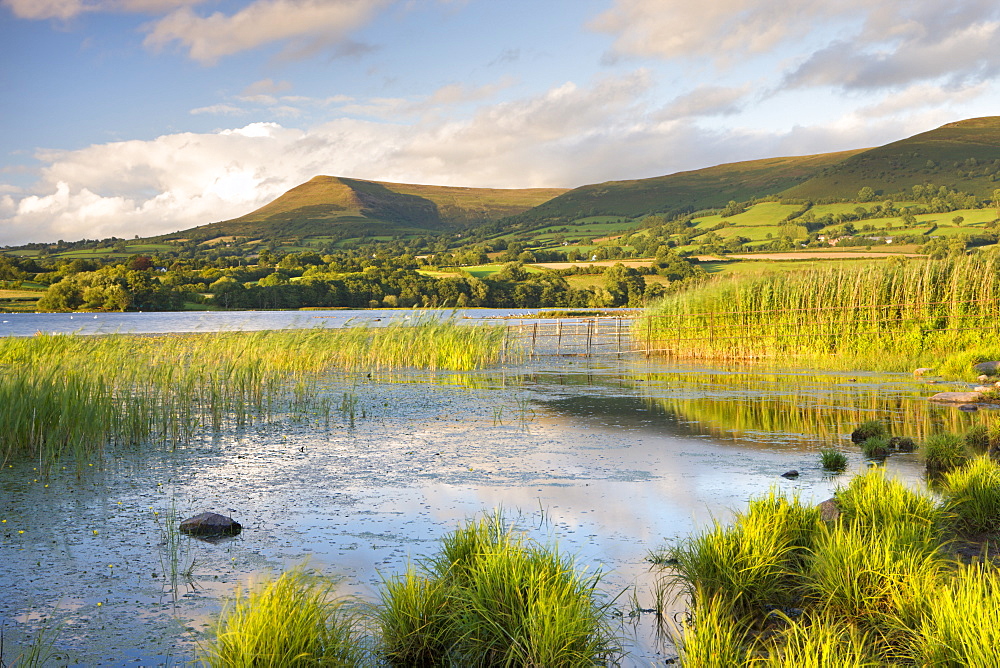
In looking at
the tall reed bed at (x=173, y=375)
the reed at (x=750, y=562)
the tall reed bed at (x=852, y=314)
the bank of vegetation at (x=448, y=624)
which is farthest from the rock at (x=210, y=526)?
the tall reed bed at (x=852, y=314)

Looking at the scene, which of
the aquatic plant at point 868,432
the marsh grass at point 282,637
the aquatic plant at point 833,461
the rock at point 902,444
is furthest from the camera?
the aquatic plant at point 868,432

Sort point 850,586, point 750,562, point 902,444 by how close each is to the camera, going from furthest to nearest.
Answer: point 902,444, point 750,562, point 850,586

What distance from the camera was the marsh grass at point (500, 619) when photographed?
458 centimetres

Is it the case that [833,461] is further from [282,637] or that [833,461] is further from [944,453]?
[282,637]

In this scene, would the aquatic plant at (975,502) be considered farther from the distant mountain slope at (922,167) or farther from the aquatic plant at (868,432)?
the distant mountain slope at (922,167)

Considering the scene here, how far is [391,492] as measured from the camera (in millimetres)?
9492

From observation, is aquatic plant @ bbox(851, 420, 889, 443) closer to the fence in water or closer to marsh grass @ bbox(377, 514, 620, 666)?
marsh grass @ bbox(377, 514, 620, 666)

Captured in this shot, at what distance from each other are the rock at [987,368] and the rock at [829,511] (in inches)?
591

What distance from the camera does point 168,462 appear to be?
11320 millimetres

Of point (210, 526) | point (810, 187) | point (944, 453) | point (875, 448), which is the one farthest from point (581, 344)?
point (810, 187)

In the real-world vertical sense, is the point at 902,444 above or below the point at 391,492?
below

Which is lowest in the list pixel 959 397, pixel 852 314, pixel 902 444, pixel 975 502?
pixel 959 397

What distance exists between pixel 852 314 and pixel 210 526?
25.7m

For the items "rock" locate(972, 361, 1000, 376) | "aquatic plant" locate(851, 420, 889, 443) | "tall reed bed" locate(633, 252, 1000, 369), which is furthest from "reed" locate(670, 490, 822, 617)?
"tall reed bed" locate(633, 252, 1000, 369)
